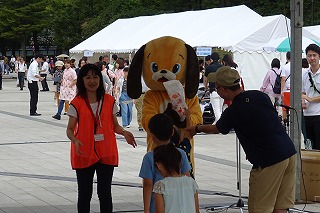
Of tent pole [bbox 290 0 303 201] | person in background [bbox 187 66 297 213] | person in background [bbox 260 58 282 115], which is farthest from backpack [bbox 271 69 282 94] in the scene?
person in background [bbox 187 66 297 213]

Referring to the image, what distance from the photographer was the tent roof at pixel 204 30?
28.5m

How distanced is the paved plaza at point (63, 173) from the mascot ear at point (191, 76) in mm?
1762

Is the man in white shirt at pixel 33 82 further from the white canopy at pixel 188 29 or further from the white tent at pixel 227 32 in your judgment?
the white canopy at pixel 188 29

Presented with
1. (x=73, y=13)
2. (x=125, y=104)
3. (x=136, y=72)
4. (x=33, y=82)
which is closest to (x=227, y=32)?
(x=33, y=82)

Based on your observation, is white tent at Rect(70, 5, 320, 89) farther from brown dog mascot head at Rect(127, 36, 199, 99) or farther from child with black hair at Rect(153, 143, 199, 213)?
child with black hair at Rect(153, 143, 199, 213)

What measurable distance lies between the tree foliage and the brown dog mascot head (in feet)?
121

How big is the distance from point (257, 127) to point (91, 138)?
1679 millimetres

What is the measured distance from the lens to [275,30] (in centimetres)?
2848

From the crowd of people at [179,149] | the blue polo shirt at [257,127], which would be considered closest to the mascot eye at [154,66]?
the crowd of people at [179,149]

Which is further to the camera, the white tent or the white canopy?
the white canopy

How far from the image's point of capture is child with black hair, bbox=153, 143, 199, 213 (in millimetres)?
5359

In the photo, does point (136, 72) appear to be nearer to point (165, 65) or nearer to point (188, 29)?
point (165, 65)

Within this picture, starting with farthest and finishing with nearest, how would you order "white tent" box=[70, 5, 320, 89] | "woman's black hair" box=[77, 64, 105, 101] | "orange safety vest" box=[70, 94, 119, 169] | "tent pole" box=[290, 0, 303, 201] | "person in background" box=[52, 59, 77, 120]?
"white tent" box=[70, 5, 320, 89] → "person in background" box=[52, 59, 77, 120] → "tent pole" box=[290, 0, 303, 201] → "woman's black hair" box=[77, 64, 105, 101] → "orange safety vest" box=[70, 94, 119, 169]

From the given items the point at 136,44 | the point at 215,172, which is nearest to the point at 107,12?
the point at 136,44
